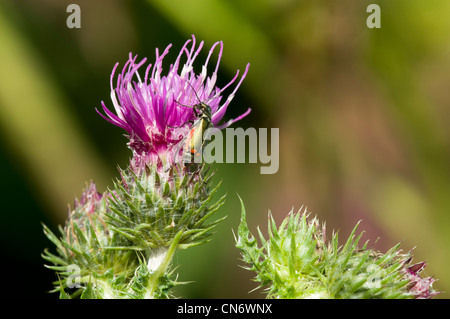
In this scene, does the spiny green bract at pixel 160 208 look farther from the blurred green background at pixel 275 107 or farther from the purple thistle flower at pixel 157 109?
the blurred green background at pixel 275 107

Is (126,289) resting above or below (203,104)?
below

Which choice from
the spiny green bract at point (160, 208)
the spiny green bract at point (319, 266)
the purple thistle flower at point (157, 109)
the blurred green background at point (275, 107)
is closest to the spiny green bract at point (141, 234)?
the spiny green bract at point (160, 208)

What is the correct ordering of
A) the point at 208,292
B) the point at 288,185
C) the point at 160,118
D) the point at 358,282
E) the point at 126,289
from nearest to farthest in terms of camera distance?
1. the point at 358,282
2. the point at 126,289
3. the point at 160,118
4. the point at 208,292
5. the point at 288,185

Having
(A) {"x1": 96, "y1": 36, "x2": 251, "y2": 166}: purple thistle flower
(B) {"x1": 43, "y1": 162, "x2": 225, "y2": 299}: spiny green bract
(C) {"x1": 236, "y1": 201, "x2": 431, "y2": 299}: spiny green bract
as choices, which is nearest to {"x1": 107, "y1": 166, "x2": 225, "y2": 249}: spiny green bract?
(B) {"x1": 43, "y1": 162, "x2": 225, "y2": 299}: spiny green bract

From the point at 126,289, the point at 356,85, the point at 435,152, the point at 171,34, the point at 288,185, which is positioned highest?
the point at 171,34

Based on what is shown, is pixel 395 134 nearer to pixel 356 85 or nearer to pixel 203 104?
pixel 356 85

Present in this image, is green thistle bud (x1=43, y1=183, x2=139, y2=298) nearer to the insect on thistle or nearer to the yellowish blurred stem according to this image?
the insect on thistle

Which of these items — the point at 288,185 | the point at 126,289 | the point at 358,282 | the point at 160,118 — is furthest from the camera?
the point at 288,185

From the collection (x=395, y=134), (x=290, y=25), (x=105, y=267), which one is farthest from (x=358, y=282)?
(x=290, y=25)
